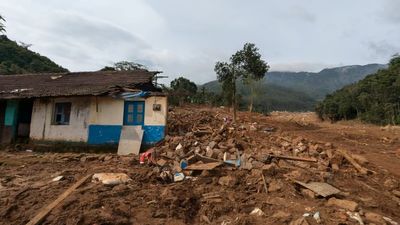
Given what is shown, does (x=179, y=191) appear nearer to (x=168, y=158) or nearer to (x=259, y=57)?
(x=168, y=158)

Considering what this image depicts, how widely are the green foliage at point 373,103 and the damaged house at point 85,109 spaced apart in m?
24.6

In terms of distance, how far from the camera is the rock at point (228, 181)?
25.5ft

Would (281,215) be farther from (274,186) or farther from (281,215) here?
(274,186)

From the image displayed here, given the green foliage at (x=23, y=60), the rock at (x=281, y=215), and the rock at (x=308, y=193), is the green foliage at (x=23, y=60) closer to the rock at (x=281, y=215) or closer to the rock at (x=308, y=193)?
the rock at (x=308, y=193)

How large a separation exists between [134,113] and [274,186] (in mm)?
7417

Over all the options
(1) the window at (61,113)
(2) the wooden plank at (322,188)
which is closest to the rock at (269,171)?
(2) the wooden plank at (322,188)

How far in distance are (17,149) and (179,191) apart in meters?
9.84

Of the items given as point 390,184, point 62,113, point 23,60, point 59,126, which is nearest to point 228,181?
point 390,184

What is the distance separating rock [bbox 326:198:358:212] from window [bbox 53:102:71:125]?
36.2 feet

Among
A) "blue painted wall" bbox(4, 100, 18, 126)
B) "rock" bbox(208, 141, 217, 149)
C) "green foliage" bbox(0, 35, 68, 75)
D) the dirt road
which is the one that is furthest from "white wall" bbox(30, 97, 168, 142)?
"green foliage" bbox(0, 35, 68, 75)

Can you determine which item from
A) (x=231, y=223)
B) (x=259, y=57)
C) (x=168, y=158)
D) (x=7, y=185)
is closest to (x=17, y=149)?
(x=7, y=185)

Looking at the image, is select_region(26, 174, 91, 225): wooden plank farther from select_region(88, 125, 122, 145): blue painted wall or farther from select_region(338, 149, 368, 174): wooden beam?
select_region(338, 149, 368, 174): wooden beam

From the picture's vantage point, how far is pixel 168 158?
10.0 metres

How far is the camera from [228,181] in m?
7.82
